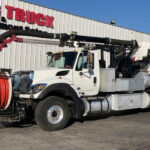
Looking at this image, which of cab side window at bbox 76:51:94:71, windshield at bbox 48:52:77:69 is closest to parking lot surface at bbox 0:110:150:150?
cab side window at bbox 76:51:94:71

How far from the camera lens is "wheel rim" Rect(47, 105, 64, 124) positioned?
7.97 metres

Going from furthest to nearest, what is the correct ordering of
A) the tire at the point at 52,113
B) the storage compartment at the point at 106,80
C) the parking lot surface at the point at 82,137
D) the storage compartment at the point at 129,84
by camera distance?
the storage compartment at the point at 129,84, the storage compartment at the point at 106,80, the tire at the point at 52,113, the parking lot surface at the point at 82,137

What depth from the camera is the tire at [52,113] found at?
7789 mm

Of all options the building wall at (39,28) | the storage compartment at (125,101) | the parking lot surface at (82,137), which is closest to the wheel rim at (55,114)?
the parking lot surface at (82,137)

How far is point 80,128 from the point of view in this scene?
27.8ft

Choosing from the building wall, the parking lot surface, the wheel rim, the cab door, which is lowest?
the parking lot surface

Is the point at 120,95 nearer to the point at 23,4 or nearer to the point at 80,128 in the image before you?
the point at 80,128

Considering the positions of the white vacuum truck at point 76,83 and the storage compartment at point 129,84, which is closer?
the white vacuum truck at point 76,83

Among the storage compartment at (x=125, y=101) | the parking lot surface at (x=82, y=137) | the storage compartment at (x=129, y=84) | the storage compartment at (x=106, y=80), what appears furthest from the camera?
the storage compartment at (x=129, y=84)

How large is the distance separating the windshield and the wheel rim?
5.10 feet

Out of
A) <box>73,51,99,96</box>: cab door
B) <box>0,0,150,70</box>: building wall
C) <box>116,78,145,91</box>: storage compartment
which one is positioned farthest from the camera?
<box>0,0,150,70</box>: building wall

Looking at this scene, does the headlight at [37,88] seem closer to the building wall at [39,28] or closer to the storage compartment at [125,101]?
the storage compartment at [125,101]

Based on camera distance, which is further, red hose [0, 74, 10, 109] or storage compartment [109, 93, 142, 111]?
storage compartment [109, 93, 142, 111]

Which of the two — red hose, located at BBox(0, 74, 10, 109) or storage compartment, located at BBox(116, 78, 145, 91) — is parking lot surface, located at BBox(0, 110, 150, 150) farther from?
storage compartment, located at BBox(116, 78, 145, 91)
